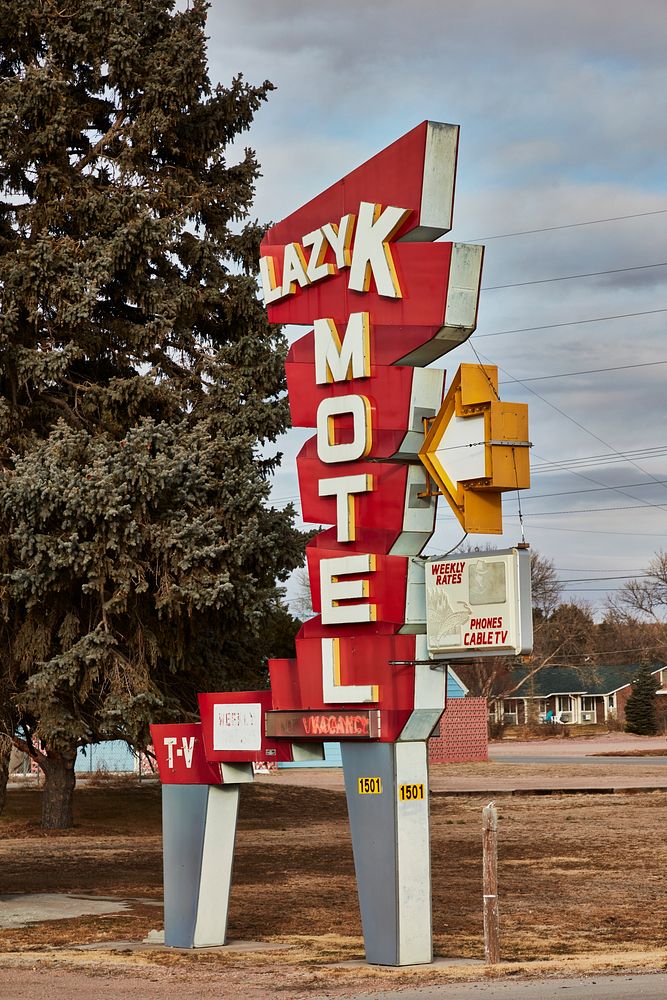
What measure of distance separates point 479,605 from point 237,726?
319cm

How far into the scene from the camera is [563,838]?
23.8 meters

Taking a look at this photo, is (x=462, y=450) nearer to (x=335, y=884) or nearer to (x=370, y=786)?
(x=370, y=786)

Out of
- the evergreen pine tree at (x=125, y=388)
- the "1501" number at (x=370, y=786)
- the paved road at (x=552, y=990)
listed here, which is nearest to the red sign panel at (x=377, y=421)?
the "1501" number at (x=370, y=786)

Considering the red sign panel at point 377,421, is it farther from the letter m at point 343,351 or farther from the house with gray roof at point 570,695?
the house with gray roof at point 570,695

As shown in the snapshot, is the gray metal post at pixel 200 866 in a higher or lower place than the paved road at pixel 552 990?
higher

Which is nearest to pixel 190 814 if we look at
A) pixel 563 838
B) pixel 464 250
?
pixel 464 250

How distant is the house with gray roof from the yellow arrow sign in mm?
69989

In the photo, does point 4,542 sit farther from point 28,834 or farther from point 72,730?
point 28,834

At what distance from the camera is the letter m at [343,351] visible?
12461 millimetres

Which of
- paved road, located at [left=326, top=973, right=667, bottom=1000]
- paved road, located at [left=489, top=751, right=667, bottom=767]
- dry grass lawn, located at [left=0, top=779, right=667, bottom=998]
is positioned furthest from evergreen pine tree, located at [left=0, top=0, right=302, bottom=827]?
paved road, located at [left=489, top=751, right=667, bottom=767]

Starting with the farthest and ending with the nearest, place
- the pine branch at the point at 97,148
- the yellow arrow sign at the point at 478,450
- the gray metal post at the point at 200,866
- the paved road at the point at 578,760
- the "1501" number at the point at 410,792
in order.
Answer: the paved road at the point at 578,760, the pine branch at the point at 97,148, the gray metal post at the point at 200,866, the "1501" number at the point at 410,792, the yellow arrow sign at the point at 478,450

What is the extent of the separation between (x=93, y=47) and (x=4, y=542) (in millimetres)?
9168

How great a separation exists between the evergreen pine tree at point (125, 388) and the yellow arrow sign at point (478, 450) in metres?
10.3

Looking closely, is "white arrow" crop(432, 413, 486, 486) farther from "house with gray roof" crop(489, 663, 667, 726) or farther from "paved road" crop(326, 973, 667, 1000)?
"house with gray roof" crop(489, 663, 667, 726)
